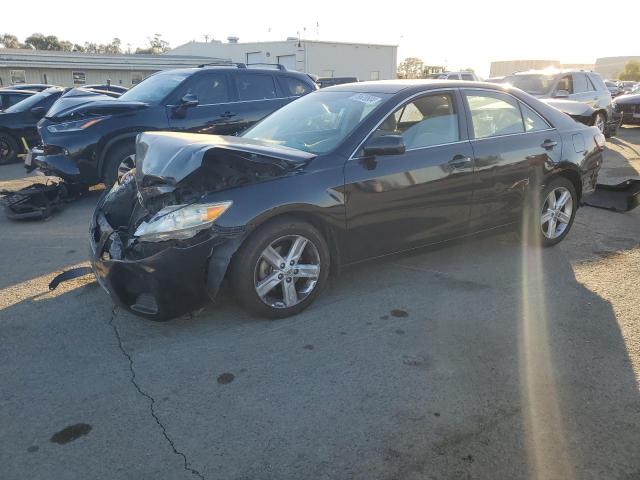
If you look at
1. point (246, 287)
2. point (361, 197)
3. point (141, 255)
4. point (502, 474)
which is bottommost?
point (502, 474)

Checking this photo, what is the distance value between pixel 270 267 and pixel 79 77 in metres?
38.2

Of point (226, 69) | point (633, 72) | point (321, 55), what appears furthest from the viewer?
point (633, 72)

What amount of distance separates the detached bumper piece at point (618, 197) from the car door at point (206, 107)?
528cm

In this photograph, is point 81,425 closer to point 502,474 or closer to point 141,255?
point 141,255

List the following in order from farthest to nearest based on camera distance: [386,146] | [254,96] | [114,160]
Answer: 1. [254,96]
2. [114,160]
3. [386,146]

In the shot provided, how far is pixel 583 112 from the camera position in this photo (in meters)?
11.5

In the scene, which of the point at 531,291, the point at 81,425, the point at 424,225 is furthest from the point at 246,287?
the point at 531,291

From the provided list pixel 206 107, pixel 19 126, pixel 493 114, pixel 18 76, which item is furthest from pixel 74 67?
pixel 493 114

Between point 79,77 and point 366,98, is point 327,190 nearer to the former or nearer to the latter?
point 366,98

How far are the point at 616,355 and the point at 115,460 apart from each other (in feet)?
9.87

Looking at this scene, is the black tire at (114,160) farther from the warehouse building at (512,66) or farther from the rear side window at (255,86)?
the warehouse building at (512,66)

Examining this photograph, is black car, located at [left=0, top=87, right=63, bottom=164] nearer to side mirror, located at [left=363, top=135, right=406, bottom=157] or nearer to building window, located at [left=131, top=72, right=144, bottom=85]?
side mirror, located at [left=363, top=135, right=406, bottom=157]

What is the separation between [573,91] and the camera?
478 inches

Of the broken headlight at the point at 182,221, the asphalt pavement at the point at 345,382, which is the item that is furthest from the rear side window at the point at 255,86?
the broken headlight at the point at 182,221
